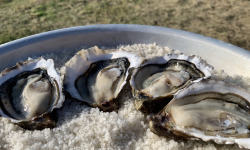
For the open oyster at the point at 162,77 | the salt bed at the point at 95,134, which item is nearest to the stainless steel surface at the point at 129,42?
the open oyster at the point at 162,77

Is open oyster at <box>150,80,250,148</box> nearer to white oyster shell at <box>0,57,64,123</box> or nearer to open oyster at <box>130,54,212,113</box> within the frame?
open oyster at <box>130,54,212,113</box>

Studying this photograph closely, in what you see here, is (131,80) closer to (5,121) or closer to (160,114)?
(160,114)

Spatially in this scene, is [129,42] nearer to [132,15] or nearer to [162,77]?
[162,77]

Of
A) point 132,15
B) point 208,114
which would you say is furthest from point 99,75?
point 132,15

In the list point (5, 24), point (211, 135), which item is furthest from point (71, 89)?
point (5, 24)

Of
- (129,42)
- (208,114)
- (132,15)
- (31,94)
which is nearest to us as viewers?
(208,114)

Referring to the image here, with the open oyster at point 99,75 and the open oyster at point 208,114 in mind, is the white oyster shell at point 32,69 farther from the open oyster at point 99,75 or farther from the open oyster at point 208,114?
the open oyster at point 208,114

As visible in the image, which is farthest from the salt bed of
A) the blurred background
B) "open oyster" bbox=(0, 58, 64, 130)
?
the blurred background
